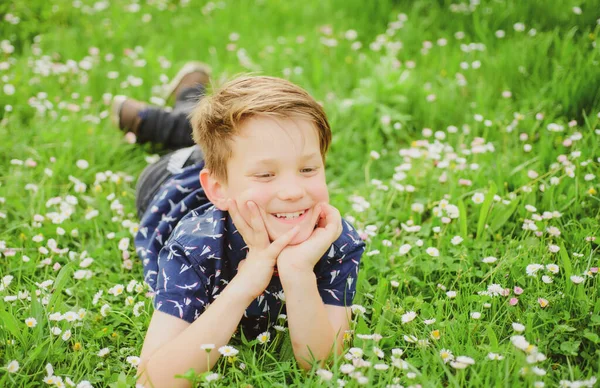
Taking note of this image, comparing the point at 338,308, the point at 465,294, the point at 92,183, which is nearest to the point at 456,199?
the point at 465,294

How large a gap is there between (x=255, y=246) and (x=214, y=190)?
318 millimetres

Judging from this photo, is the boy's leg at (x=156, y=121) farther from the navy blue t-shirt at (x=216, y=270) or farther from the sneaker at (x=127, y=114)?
the navy blue t-shirt at (x=216, y=270)

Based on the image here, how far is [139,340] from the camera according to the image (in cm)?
234

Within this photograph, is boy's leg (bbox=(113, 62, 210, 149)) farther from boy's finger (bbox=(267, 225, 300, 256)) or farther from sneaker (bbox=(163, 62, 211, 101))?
boy's finger (bbox=(267, 225, 300, 256))

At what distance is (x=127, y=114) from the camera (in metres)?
3.88

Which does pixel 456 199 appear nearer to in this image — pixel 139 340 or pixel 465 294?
pixel 465 294

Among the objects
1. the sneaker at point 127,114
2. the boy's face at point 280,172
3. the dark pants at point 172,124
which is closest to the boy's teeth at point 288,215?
the boy's face at point 280,172

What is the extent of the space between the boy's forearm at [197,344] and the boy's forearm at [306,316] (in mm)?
157

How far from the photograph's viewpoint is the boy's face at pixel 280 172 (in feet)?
6.68

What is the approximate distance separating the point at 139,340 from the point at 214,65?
297 centimetres

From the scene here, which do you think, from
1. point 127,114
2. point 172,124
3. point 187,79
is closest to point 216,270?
point 172,124

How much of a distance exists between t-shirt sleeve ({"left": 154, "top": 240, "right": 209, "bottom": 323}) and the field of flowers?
0.24m

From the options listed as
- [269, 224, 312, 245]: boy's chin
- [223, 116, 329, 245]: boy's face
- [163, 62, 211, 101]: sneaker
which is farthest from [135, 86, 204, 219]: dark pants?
[269, 224, 312, 245]: boy's chin

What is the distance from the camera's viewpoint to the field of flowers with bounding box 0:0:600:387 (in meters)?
2.17
